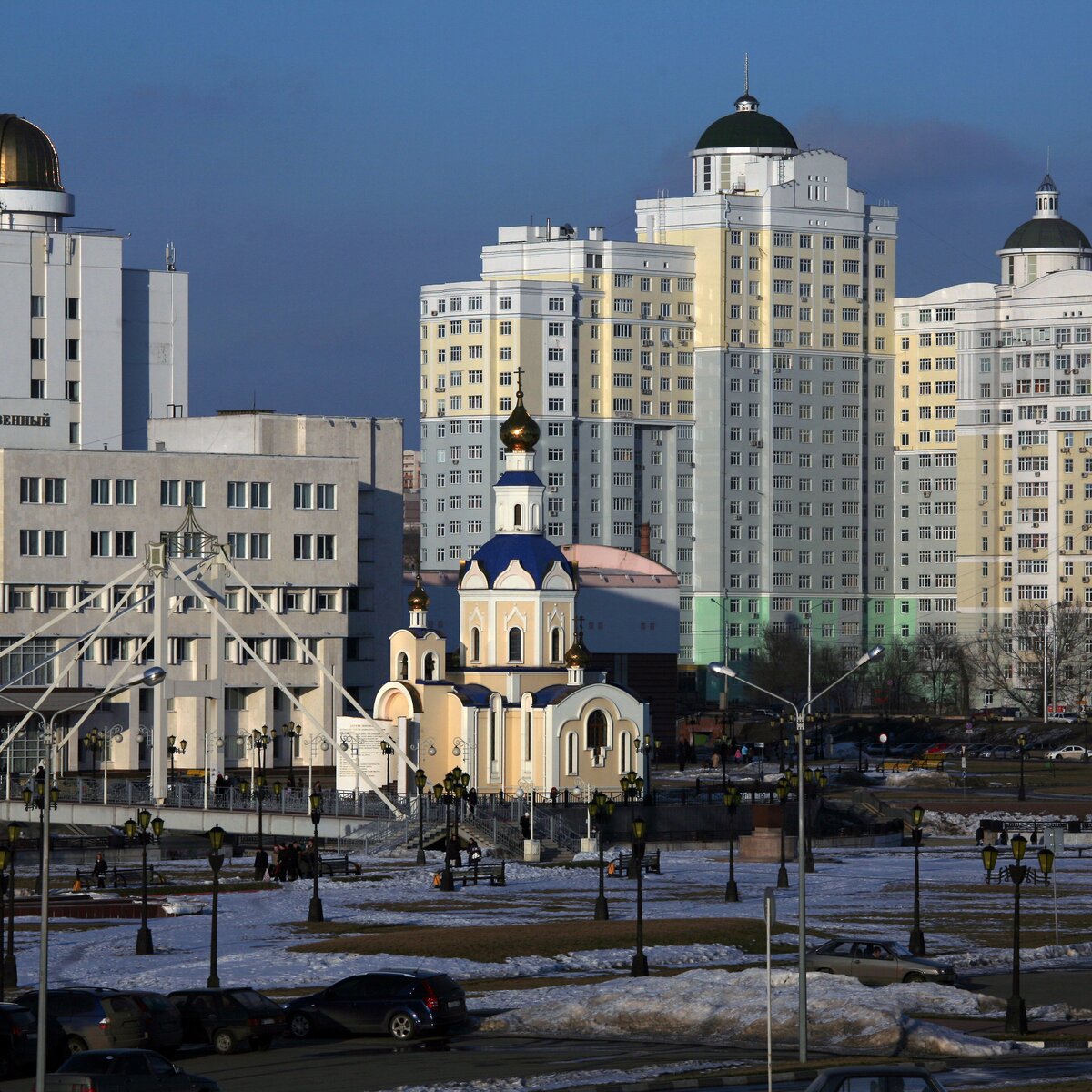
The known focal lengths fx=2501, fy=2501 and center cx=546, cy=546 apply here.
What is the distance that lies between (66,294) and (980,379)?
7818 centimetres

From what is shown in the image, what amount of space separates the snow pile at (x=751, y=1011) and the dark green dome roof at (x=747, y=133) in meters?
157

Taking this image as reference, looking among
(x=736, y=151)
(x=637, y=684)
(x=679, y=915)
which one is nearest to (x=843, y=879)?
(x=679, y=915)

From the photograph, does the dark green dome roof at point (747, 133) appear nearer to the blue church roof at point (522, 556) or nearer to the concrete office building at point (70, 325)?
the concrete office building at point (70, 325)

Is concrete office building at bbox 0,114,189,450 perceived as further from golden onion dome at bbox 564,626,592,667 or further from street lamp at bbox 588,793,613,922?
street lamp at bbox 588,793,613,922

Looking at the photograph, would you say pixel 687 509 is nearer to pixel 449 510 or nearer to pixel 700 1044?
pixel 449 510

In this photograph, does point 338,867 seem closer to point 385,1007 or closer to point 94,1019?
point 385,1007

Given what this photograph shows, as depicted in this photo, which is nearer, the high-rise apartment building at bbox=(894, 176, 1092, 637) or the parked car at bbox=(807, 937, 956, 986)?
the parked car at bbox=(807, 937, 956, 986)

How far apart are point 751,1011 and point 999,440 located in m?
146

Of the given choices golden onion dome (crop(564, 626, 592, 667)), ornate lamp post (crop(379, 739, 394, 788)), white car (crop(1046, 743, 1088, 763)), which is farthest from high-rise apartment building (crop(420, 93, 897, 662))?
golden onion dome (crop(564, 626, 592, 667))

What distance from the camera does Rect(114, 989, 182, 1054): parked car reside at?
39206mm

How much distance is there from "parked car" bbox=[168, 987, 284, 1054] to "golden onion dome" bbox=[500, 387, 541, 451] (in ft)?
186

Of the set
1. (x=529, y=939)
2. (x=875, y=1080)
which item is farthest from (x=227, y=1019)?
(x=875, y=1080)

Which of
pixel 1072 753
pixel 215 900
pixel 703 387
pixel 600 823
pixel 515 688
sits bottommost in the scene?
pixel 215 900

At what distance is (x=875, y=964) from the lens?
156 feet
